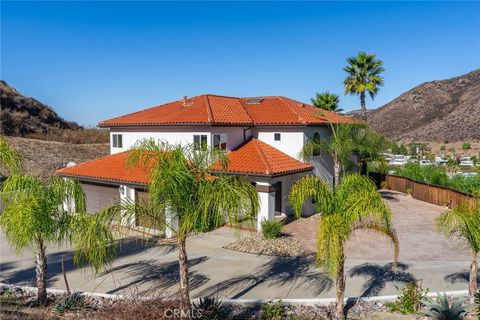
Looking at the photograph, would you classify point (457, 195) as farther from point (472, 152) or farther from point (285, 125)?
point (472, 152)

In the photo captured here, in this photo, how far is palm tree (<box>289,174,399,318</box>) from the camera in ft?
28.6

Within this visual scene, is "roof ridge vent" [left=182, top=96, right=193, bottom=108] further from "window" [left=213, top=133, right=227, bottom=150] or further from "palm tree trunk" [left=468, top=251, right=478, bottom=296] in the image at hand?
"palm tree trunk" [left=468, top=251, right=478, bottom=296]

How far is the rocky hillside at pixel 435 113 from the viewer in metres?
97.4

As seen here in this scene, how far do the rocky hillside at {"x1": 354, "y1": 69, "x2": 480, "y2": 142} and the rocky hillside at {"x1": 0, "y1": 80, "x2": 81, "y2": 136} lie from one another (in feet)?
281

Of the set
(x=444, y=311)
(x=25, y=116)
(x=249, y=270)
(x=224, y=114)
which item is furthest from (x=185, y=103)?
(x=25, y=116)

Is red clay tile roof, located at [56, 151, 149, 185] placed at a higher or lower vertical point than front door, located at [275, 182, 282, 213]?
higher

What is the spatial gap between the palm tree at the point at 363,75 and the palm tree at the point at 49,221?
98.2ft

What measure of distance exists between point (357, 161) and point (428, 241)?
14279mm

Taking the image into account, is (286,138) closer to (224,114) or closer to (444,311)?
(224,114)

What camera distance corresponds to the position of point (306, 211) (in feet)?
77.9

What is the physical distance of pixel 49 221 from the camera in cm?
967

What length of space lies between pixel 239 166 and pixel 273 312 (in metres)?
12.0

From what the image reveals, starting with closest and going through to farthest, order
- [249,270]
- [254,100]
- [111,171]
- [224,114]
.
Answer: [249,270]
[111,171]
[224,114]
[254,100]

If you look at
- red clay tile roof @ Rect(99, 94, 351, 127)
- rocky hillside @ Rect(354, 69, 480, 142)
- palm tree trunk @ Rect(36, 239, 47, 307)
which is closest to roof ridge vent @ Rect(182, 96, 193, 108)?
red clay tile roof @ Rect(99, 94, 351, 127)
